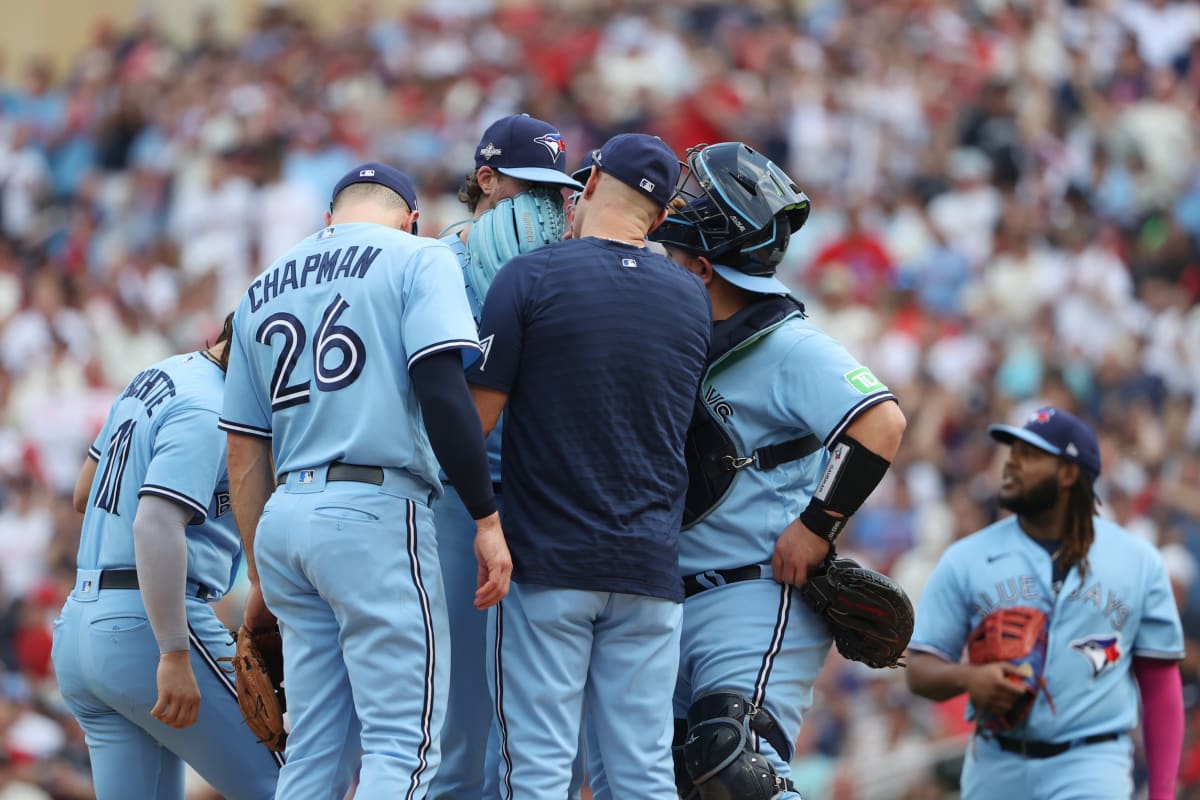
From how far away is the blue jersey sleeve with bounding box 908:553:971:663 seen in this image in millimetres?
6586

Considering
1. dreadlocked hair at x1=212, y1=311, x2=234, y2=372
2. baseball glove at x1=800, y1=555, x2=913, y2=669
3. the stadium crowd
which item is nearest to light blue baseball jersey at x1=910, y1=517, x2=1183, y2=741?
baseball glove at x1=800, y1=555, x2=913, y2=669

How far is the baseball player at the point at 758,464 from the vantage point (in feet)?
16.2

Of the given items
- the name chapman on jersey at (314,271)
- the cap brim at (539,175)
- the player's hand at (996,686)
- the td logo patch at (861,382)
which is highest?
the cap brim at (539,175)

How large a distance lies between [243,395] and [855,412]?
1.76 m

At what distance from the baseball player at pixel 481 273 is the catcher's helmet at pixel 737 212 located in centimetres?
38

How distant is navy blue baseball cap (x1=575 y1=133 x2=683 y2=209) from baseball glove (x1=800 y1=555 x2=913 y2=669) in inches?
48.7

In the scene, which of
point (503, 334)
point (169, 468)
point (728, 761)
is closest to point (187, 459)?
point (169, 468)

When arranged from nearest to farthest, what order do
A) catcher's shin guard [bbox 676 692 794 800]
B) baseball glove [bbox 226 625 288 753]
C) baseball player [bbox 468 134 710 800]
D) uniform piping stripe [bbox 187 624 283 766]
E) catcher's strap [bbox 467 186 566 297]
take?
baseball player [bbox 468 134 710 800] < catcher's shin guard [bbox 676 692 794 800] < baseball glove [bbox 226 625 288 753] < catcher's strap [bbox 467 186 566 297] < uniform piping stripe [bbox 187 624 283 766]

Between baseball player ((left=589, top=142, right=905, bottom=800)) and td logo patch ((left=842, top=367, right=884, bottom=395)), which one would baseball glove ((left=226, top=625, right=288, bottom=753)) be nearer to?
baseball player ((left=589, top=142, right=905, bottom=800))

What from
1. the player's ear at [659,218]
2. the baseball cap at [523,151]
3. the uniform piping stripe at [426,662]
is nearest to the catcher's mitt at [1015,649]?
the player's ear at [659,218]

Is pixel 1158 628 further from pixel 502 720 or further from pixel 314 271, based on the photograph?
pixel 314 271

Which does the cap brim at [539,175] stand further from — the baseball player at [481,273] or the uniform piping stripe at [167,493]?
the uniform piping stripe at [167,493]

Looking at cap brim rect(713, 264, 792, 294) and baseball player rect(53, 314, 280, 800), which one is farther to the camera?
cap brim rect(713, 264, 792, 294)

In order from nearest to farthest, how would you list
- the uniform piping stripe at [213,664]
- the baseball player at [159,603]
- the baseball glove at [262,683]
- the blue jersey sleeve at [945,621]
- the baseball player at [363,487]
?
the baseball player at [363,487] → the baseball glove at [262,683] → the baseball player at [159,603] → the uniform piping stripe at [213,664] → the blue jersey sleeve at [945,621]
